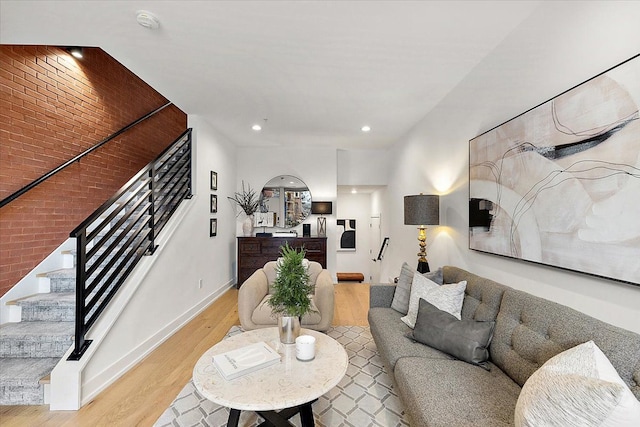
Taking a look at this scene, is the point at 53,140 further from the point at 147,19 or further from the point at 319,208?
the point at 319,208

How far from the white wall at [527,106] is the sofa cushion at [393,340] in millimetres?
802

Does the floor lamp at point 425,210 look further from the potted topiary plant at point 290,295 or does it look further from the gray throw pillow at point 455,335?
the potted topiary plant at point 290,295

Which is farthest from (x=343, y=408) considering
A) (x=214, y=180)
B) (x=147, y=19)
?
(x=214, y=180)

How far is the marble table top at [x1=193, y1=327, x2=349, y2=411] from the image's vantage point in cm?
126

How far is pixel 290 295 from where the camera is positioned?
171 cm

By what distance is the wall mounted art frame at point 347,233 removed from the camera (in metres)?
7.78

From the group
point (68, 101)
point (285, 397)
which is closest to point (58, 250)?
point (68, 101)

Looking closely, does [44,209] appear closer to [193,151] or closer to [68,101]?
[68,101]

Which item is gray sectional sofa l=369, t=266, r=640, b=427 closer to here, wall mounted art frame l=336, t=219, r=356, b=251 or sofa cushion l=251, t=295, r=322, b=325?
sofa cushion l=251, t=295, r=322, b=325

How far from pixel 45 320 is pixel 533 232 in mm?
3868

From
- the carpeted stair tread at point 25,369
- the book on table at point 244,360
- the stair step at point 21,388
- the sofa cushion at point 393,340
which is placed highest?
the book on table at point 244,360

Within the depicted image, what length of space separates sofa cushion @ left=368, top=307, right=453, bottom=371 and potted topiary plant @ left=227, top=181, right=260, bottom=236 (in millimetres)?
3177

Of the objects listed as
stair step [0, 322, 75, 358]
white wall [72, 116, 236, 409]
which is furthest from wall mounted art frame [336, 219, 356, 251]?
stair step [0, 322, 75, 358]

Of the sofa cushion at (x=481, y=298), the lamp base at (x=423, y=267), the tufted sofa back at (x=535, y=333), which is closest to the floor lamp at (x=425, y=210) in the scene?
the lamp base at (x=423, y=267)
